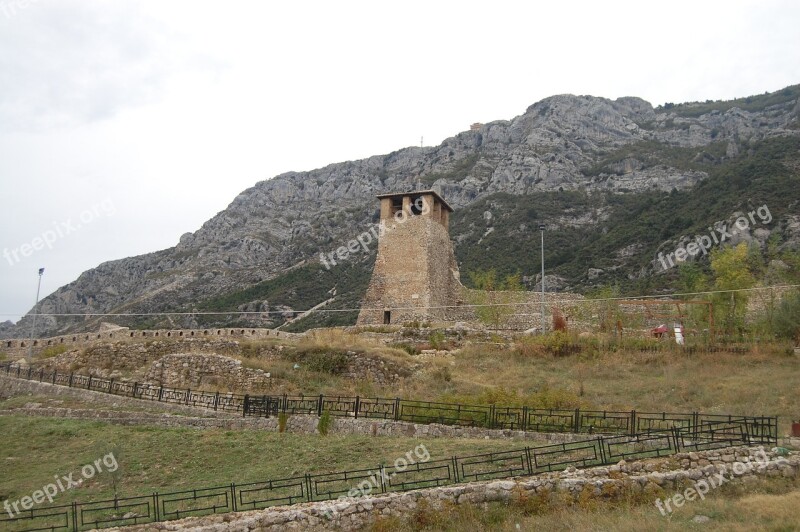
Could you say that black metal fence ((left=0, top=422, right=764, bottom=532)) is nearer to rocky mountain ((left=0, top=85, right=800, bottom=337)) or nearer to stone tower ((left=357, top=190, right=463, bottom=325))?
stone tower ((left=357, top=190, right=463, bottom=325))

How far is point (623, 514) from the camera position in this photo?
386 inches

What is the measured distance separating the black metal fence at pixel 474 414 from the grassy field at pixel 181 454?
4.49ft

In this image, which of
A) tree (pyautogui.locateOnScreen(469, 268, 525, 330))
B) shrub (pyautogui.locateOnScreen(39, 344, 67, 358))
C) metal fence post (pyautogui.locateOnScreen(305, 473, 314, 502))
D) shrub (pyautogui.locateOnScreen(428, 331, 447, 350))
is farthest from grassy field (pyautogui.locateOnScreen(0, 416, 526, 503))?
tree (pyautogui.locateOnScreen(469, 268, 525, 330))

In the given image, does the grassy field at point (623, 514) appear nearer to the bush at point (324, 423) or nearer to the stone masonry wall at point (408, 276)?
the bush at point (324, 423)

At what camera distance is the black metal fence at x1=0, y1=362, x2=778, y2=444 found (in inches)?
555

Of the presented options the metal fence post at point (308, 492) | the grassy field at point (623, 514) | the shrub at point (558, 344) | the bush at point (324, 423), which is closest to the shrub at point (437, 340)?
the shrub at point (558, 344)

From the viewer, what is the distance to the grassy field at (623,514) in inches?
352

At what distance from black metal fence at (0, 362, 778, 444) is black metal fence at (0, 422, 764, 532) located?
1008 millimetres

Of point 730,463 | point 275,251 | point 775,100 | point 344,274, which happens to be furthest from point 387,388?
point 775,100

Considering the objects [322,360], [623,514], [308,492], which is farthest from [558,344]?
[308,492]

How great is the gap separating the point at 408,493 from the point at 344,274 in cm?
6853

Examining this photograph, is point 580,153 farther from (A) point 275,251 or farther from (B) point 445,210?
(B) point 445,210

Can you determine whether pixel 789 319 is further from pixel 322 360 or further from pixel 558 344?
pixel 322 360

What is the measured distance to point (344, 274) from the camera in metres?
78.6
